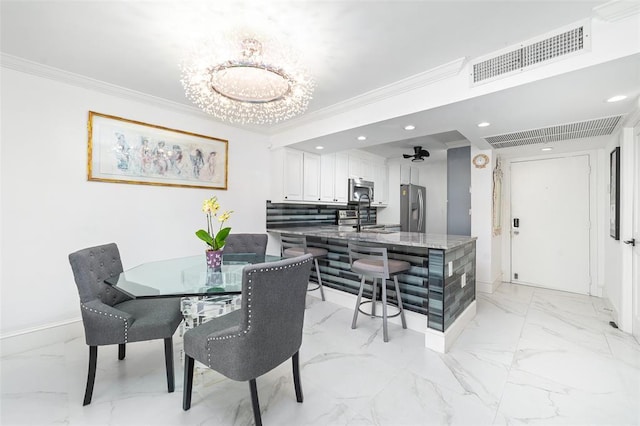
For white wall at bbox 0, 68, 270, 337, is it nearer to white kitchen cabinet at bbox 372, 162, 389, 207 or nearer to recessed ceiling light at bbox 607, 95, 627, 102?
white kitchen cabinet at bbox 372, 162, 389, 207

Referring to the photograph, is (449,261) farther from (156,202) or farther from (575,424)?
(156,202)

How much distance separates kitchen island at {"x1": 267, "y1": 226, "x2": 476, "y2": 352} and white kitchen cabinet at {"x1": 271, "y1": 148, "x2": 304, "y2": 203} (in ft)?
3.51

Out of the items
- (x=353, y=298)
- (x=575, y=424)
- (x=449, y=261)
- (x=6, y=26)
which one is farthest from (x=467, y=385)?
(x=6, y=26)

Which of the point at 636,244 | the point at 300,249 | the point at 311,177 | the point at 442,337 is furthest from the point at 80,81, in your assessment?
the point at 636,244

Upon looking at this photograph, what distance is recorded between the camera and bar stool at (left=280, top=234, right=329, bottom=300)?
3.51 m

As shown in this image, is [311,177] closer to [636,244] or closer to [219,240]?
[219,240]

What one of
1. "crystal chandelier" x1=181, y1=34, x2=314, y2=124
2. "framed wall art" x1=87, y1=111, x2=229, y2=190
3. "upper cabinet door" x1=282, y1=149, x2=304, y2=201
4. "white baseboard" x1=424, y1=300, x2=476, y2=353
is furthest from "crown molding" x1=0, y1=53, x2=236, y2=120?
"white baseboard" x1=424, y1=300, x2=476, y2=353

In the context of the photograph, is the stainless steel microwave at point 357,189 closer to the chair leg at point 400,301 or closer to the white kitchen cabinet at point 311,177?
the white kitchen cabinet at point 311,177

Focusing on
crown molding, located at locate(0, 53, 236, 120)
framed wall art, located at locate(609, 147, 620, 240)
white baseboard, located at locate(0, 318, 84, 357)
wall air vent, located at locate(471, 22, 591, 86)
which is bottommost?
white baseboard, located at locate(0, 318, 84, 357)

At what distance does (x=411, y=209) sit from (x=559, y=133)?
2.95m

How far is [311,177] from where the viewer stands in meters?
4.59

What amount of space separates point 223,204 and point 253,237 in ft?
3.10

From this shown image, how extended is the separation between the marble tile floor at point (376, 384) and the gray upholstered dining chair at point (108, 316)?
0.23 meters

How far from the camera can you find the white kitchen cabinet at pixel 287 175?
421 centimetres
